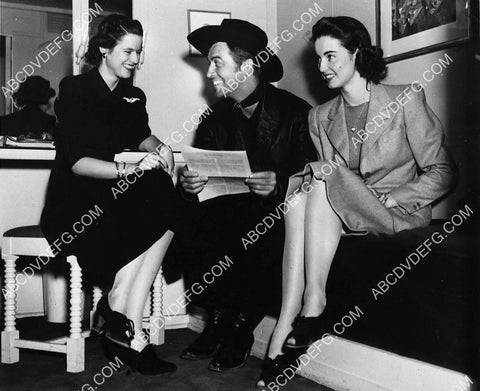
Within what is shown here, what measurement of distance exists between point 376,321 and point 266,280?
448 mm

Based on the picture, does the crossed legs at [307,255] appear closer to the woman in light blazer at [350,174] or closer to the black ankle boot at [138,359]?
the woman in light blazer at [350,174]

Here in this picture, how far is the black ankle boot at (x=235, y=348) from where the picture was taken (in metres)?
1.87

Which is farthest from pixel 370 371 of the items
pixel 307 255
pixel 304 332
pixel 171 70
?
pixel 171 70

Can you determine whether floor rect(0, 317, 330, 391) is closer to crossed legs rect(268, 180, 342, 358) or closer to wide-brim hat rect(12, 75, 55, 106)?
crossed legs rect(268, 180, 342, 358)

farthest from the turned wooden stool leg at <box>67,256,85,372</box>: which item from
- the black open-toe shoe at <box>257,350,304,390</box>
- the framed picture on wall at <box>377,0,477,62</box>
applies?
the framed picture on wall at <box>377,0,477,62</box>

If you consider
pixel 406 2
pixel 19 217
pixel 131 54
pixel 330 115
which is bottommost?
pixel 19 217

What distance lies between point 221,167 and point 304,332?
586mm

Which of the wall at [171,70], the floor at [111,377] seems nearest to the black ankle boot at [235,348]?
the floor at [111,377]

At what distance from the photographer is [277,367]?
165cm

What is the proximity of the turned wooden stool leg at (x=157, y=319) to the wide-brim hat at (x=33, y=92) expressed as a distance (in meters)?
1.31

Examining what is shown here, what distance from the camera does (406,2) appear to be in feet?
6.96

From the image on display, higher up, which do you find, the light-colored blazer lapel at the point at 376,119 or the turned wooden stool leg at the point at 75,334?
the light-colored blazer lapel at the point at 376,119

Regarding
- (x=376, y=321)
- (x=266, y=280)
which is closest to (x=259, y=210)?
(x=266, y=280)

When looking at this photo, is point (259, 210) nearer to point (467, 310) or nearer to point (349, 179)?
point (349, 179)
